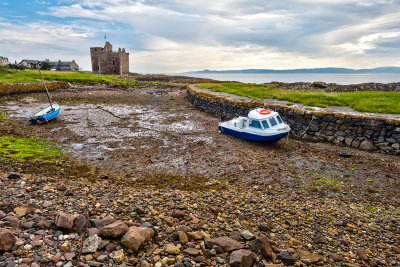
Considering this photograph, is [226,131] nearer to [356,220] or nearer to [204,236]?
[356,220]

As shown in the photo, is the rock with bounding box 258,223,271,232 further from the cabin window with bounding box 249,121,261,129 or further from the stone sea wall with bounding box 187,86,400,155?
the stone sea wall with bounding box 187,86,400,155

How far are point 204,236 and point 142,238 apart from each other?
1229 millimetres

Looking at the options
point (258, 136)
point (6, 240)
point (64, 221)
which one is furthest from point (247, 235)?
point (258, 136)

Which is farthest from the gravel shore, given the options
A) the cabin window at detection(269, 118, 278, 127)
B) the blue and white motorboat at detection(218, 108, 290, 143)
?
the cabin window at detection(269, 118, 278, 127)

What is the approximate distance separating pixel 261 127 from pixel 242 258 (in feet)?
33.9

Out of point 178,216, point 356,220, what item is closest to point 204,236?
point 178,216

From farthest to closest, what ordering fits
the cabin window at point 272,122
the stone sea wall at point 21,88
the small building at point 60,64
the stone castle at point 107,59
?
1. the small building at point 60,64
2. the stone castle at point 107,59
3. the stone sea wall at point 21,88
4. the cabin window at point 272,122

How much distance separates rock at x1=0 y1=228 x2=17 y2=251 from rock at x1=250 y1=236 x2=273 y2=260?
13.1ft

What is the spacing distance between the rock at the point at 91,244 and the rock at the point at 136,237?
1.35 ft

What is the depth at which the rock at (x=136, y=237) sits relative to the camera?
3.91 m

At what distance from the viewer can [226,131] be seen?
15.5 meters

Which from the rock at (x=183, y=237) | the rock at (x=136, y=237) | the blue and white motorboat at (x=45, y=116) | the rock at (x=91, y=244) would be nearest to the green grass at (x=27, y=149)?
the blue and white motorboat at (x=45, y=116)

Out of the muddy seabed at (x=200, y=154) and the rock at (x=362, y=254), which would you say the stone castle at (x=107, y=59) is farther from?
the rock at (x=362, y=254)

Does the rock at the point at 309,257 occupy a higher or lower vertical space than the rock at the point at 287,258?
lower
